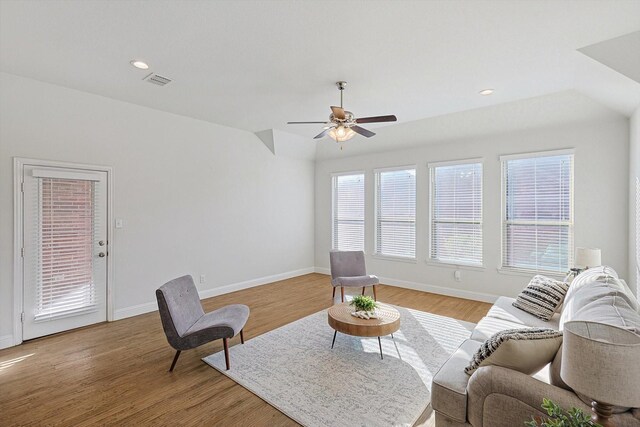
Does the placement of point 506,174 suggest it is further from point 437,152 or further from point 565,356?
point 565,356

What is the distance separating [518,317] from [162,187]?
500 centimetres

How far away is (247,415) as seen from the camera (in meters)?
2.30

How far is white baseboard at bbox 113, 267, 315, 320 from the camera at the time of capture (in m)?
4.35

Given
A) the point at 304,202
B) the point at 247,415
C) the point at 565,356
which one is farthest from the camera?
the point at 304,202

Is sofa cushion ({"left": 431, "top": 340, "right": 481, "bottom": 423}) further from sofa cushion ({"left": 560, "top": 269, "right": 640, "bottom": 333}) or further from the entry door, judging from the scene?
the entry door

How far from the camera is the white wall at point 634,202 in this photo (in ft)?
11.2

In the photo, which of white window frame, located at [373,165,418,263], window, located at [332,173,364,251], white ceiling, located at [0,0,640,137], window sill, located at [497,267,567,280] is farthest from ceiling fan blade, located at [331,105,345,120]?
window sill, located at [497,267,567,280]

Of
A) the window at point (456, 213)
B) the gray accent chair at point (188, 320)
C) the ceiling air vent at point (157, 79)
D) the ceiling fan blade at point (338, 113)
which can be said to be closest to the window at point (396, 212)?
the window at point (456, 213)

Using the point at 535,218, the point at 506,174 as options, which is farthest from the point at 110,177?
the point at 535,218

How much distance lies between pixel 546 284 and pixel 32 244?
5.85m

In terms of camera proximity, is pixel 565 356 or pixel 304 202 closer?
pixel 565 356

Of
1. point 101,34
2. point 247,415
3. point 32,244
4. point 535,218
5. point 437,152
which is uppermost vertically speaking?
point 101,34

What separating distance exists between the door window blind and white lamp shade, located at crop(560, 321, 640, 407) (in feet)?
16.3

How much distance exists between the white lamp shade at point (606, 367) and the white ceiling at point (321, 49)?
229 centimetres
